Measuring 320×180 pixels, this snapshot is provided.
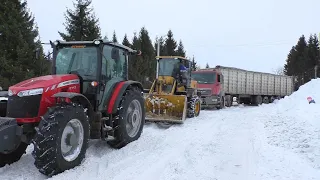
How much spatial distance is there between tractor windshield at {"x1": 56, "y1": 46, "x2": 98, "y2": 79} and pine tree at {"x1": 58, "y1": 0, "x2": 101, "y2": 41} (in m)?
14.6

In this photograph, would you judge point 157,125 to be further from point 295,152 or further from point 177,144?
point 295,152

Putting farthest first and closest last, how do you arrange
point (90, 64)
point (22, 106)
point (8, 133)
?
1. point (90, 64)
2. point (22, 106)
3. point (8, 133)

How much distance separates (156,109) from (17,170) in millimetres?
6402

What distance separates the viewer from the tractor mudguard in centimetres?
457

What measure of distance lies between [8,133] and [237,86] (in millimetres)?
20151

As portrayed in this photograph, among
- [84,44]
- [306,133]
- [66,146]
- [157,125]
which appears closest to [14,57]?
[157,125]

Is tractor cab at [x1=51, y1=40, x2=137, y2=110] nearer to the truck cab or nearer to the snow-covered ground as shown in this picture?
the snow-covered ground

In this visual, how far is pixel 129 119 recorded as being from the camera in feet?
23.8

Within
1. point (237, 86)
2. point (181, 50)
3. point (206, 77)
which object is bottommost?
point (237, 86)

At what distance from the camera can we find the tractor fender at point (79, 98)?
5.22 metres

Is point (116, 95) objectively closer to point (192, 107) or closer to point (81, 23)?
point (192, 107)

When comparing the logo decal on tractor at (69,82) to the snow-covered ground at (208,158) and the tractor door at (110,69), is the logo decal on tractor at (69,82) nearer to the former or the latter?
the tractor door at (110,69)

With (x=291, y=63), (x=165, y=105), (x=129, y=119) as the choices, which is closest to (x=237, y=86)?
(x=165, y=105)

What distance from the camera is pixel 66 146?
515 cm
